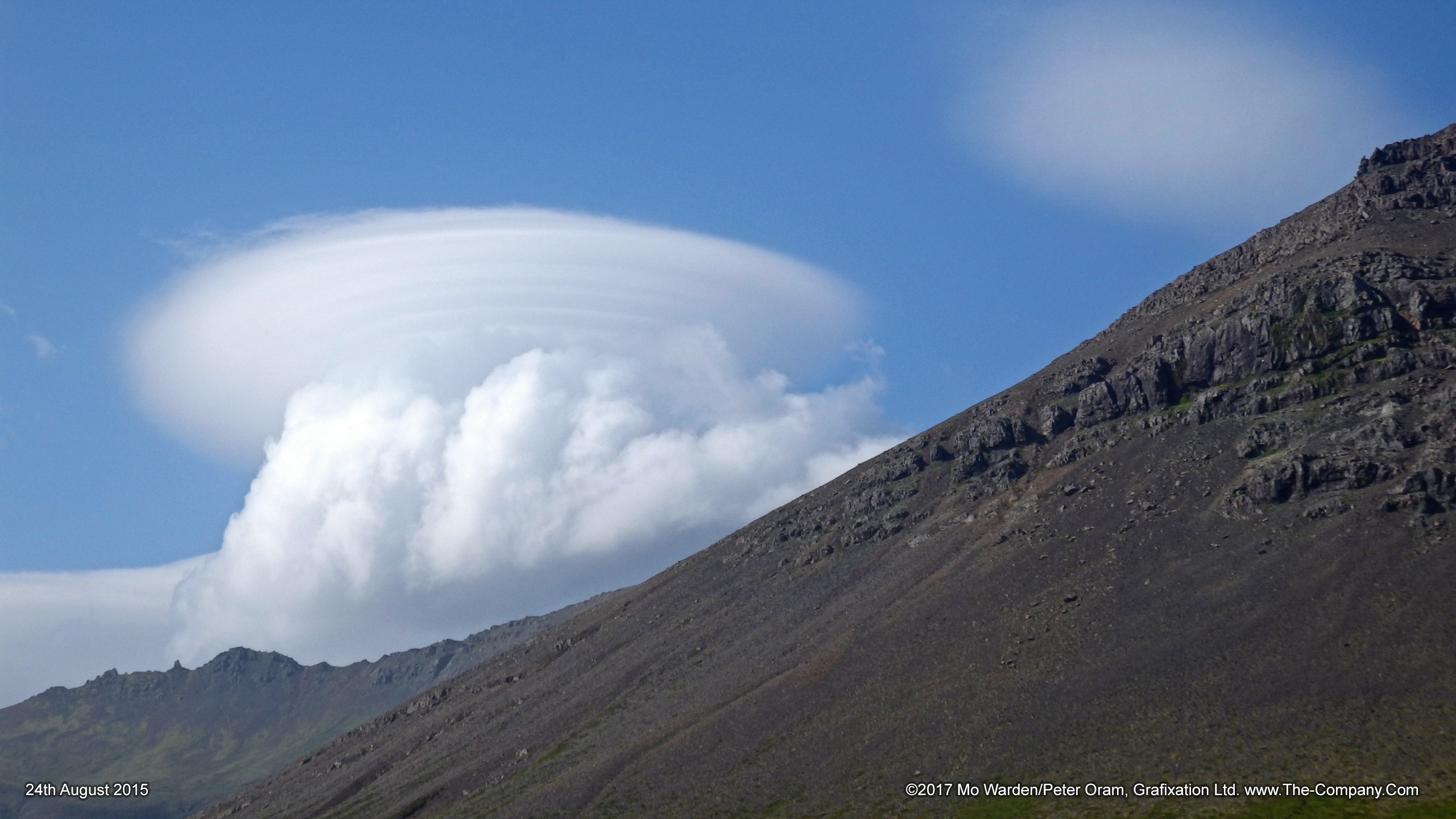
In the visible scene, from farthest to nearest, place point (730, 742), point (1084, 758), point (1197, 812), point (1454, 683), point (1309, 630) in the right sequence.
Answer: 1. point (730, 742)
2. point (1309, 630)
3. point (1084, 758)
4. point (1454, 683)
5. point (1197, 812)

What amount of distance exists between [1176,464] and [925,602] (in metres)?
54.3

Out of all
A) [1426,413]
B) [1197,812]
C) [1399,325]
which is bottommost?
[1197,812]

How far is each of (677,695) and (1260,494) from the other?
107411 millimetres

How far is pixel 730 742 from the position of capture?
165 m

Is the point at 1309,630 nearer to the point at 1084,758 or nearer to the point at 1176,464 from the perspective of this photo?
the point at 1084,758

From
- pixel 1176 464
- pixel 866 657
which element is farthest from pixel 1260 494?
A: pixel 866 657

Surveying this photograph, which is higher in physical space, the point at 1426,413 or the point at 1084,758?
the point at 1426,413

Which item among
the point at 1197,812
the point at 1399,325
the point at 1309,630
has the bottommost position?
the point at 1197,812

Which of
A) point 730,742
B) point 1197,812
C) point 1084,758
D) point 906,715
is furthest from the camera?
point 730,742

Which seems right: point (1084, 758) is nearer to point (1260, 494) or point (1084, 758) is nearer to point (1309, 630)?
point (1309, 630)

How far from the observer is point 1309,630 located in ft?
457

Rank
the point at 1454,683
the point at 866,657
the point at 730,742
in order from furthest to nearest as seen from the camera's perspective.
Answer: the point at 866,657 → the point at 730,742 → the point at 1454,683

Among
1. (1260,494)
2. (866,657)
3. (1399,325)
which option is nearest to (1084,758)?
(866,657)

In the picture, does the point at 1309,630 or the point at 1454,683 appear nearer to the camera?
the point at 1454,683
